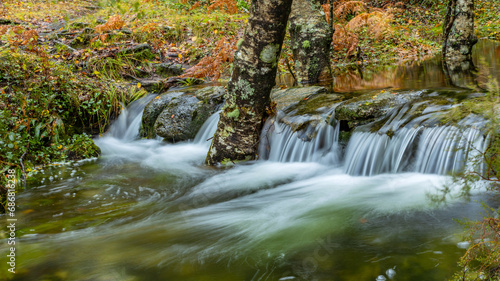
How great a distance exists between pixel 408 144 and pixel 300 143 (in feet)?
5.19

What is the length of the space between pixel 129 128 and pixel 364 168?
202 inches

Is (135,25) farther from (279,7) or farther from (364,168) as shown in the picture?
(364,168)

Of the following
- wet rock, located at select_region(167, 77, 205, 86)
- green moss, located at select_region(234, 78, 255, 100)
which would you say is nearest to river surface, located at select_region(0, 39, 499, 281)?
green moss, located at select_region(234, 78, 255, 100)

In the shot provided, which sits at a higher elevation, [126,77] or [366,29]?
[366,29]

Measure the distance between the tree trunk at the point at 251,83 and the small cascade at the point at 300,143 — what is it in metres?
0.27

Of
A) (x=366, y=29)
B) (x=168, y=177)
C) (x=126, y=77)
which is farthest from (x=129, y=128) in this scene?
(x=366, y=29)

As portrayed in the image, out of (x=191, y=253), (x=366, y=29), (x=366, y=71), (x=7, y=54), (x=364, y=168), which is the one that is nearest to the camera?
(x=191, y=253)

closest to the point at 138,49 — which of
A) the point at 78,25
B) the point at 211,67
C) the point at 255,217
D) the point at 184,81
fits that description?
the point at 184,81

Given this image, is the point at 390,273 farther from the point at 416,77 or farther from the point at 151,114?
the point at 416,77

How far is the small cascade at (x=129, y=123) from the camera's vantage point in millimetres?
8219

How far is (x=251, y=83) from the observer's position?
5340 mm

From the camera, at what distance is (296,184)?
5113 mm

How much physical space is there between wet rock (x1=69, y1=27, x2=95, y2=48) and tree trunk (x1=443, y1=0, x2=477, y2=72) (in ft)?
29.5

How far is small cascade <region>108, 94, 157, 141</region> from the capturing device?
8.22 meters
